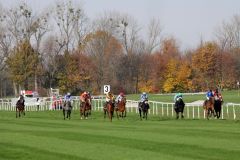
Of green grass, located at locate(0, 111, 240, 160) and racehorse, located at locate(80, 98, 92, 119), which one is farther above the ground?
racehorse, located at locate(80, 98, 92, 119)

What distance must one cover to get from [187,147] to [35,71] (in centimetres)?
7954

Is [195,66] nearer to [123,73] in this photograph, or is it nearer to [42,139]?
[123,73]

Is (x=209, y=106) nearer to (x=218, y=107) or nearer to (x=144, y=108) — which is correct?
(x=218, y=107)

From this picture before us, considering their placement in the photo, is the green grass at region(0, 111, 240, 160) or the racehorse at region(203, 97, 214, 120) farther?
the racehorse at region(203, 97, 214, 120)

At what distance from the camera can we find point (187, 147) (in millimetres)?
17203

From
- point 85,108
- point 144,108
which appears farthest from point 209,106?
point 85,108

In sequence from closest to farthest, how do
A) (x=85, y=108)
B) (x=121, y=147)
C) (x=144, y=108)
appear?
(x=121, y=147), (x=144, y=108), (x=85, y=108)

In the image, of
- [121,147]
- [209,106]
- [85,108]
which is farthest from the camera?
[85,108]

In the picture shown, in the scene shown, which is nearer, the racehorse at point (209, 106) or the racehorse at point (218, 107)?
the racehorse at point (209, 106)

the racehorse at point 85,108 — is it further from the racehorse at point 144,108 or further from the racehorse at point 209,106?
the racehorse at point 209,106

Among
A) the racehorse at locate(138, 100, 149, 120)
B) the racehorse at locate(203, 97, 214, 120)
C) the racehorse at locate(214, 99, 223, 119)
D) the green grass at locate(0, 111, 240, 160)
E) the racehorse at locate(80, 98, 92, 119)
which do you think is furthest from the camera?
the racehorse at locate(80, 98, 92, 119)

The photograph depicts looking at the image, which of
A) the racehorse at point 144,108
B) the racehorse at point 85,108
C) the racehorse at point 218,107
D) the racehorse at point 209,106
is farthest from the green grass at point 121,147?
the racehorse at point 85,108

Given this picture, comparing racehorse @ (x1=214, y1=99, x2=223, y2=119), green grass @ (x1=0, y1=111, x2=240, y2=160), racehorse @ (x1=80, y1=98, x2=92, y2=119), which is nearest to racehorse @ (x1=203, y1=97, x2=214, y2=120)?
racehorse @ (x1=214, y1=99, x2=223, y2=119)

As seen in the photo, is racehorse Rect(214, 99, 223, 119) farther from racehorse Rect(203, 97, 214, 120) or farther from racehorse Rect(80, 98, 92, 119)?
racehorse Rect(80, 98, 92, 119)
